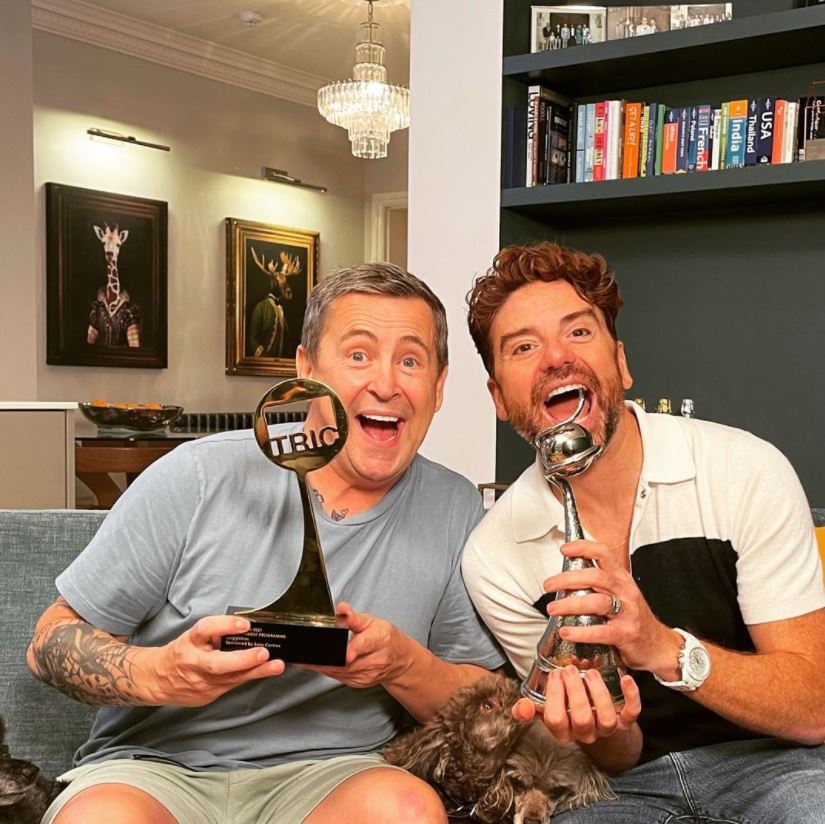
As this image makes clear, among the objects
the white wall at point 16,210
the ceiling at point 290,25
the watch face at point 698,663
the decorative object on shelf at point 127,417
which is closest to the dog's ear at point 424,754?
the watch face at point 698,663

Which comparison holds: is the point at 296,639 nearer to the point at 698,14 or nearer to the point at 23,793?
the point at 23,793

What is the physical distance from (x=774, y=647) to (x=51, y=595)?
3.76ft

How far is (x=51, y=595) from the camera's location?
1746 mm

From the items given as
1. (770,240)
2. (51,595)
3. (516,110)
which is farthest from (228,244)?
(51,595)

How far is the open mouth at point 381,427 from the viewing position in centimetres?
154

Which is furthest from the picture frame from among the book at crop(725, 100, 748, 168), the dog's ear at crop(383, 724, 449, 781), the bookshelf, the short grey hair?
the dog's ear at crop(383, 724, 449, 781)

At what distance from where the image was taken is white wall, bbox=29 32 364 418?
20.4ft

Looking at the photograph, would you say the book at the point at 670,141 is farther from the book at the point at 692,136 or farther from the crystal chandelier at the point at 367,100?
the crystal chandelier at the point at 367,100

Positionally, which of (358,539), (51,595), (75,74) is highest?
(75,74)

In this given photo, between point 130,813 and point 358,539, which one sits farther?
point 358,539

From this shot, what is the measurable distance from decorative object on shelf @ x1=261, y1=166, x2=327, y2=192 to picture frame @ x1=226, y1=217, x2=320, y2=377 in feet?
1.09

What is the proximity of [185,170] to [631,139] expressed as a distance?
177 inches

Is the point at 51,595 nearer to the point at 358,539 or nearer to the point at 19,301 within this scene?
the point at 358,539

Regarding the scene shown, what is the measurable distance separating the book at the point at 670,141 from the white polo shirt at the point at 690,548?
158 centimetres
